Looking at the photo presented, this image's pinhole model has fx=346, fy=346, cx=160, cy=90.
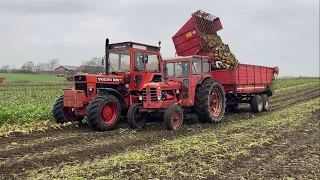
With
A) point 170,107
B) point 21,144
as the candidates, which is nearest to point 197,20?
point 170,107

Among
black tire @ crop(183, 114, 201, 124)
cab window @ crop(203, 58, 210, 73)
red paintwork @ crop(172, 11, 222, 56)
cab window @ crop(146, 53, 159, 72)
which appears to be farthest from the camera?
red paintwork @ crop(172, 11, 222, 56)

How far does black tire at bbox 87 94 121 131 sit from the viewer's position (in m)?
8.89

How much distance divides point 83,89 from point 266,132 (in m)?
5.05

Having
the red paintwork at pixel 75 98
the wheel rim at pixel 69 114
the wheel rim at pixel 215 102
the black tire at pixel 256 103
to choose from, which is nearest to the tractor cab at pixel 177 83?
the wheel rim at pixel 215 102

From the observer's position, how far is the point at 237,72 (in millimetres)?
12766

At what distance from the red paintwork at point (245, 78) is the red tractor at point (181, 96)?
1279 millimetres

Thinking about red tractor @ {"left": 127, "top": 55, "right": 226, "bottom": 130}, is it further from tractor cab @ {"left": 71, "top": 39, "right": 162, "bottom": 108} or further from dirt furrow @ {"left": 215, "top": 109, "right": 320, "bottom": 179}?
dirt furrow @ {"left": 215, "top": 109, "right": 320, "bottom": 179}

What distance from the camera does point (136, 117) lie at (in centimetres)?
980

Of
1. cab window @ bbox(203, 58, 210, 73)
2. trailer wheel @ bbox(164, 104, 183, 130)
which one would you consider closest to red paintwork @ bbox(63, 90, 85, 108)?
trailer wheel @ bbox(164, 104, 183, 130)

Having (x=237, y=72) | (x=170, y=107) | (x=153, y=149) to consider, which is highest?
(x=237, y=72)

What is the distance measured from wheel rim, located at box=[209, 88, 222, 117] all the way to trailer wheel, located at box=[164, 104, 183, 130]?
1.93 meters

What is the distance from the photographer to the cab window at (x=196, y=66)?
35.1ft

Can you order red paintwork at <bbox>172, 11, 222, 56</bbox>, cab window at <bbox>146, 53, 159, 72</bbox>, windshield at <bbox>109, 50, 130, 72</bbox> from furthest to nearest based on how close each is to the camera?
red paintwork at <bbox>172, 11, 222, 56</bbox> → cab window at <bbox>146, 53, 159, 72</bbox> → windshield at <bbox>109, 50, 130, 72</bbox>

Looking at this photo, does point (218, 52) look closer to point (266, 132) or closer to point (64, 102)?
point (266, 132)
